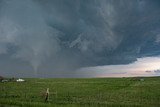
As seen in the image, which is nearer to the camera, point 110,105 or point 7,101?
point 110,105

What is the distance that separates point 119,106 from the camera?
50.8m

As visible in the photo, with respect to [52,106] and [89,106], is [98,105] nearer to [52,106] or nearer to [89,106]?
[89,106]

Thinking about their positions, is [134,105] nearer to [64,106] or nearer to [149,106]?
[149,106]

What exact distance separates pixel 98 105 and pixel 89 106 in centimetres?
216

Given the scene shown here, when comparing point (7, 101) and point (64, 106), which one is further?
point (7, 101)

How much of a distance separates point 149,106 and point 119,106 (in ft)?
16.5

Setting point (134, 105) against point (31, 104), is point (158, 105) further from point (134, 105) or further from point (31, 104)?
point (31, 104)

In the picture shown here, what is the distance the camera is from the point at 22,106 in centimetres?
5125

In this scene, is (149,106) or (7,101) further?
(7,101)

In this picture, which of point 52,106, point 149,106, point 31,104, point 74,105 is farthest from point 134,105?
point 31,104

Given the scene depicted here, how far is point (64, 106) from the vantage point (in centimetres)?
4928

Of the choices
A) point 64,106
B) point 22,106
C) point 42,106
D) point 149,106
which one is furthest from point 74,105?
point 149,106

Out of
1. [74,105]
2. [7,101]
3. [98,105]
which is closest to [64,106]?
[74,105]

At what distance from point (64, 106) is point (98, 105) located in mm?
6241
